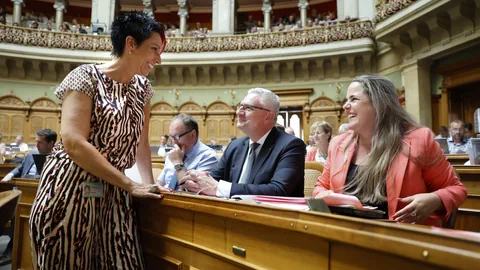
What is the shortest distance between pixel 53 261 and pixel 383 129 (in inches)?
57.1

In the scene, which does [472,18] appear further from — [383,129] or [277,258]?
[277,258]

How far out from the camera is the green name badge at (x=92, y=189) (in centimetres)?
137

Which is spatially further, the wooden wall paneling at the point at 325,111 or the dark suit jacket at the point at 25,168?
the wooden wall paneling at the point at 325,111

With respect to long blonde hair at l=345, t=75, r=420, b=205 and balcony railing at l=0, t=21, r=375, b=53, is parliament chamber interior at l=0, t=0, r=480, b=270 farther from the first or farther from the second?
balcony railing at l=0, t=21, r=375, b=53

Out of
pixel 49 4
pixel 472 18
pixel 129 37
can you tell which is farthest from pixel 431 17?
pixel 49 4

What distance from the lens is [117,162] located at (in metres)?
1.49

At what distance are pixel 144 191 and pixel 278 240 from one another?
66 cm

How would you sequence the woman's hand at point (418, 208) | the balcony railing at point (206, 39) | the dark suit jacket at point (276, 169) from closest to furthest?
the woman's hand at point (418, 208) → the dark suit jacket at point (276, 169) → the balcony railing at point (206, 39)

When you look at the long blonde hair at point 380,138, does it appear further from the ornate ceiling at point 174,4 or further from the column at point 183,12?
the ornate ceiling at point 174,4

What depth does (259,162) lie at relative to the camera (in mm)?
2016

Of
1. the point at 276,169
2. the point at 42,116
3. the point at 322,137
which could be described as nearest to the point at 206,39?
the point at 42,116

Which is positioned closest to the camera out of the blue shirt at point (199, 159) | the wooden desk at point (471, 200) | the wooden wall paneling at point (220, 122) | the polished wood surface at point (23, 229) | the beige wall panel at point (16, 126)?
the polished wood surface at point (23, 229)

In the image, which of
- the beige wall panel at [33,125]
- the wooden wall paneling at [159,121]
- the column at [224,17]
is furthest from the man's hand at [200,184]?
the beige wall panel at [33,125]

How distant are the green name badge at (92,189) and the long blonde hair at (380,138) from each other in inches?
41.8
